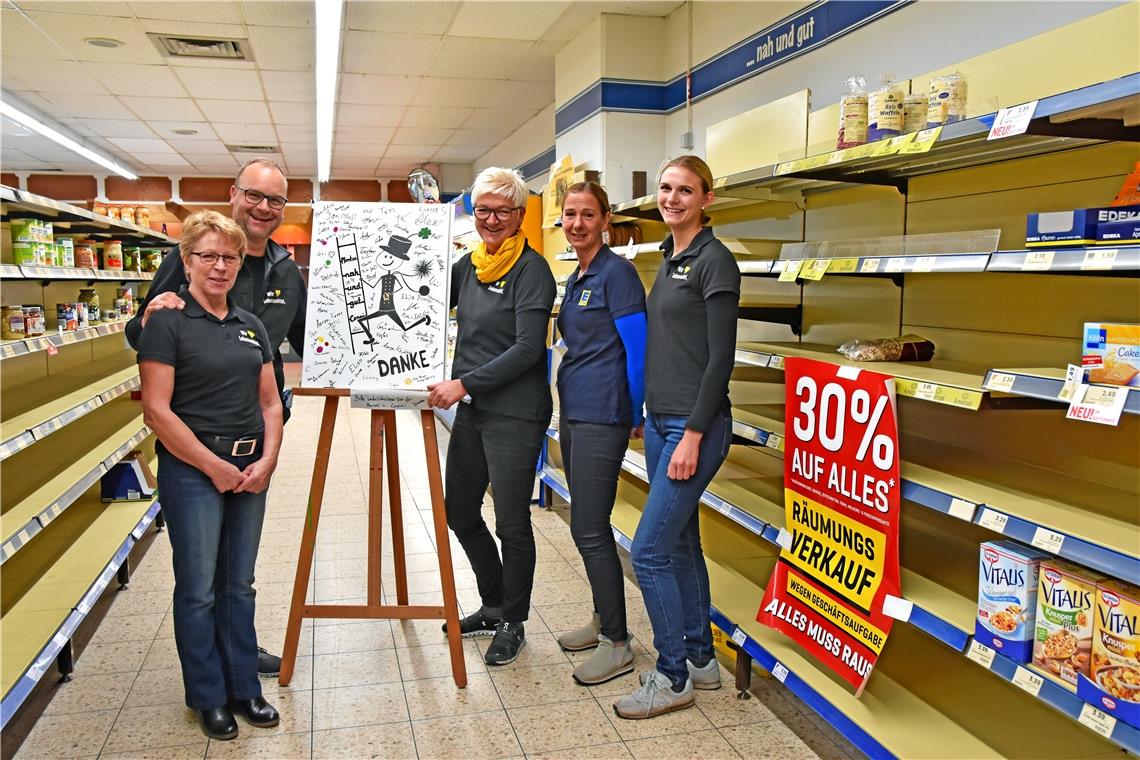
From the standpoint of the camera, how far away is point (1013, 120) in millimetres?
1894

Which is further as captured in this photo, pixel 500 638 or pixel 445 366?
pixel 500 638

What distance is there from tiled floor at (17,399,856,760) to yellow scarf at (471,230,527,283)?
1529mm

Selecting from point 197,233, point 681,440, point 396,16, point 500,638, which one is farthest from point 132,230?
point 681,440

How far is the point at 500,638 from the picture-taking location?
11.0ft

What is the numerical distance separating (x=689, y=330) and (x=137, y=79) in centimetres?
739

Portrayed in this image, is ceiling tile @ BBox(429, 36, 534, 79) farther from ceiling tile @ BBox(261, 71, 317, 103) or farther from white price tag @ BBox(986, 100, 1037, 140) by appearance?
white price tag @ BBox(986, 100, 1037, 140)

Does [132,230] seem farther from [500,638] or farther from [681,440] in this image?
[681,440]

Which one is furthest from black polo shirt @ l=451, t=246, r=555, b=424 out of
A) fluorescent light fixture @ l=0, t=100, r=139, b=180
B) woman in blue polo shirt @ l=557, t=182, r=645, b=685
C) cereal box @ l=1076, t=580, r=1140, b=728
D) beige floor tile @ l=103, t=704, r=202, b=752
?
fluorescent light fixture @ l=0, t=100, r=139, b=180

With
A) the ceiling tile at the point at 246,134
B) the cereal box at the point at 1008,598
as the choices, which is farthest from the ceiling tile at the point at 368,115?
the cereal box at the point at 1008,598

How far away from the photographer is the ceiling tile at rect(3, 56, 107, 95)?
293 inches

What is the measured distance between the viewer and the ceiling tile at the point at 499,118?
375 inches

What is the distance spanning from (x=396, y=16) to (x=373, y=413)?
4.02m

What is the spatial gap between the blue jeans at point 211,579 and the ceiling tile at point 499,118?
747cm

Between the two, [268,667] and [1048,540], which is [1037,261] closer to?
[1048,540]
